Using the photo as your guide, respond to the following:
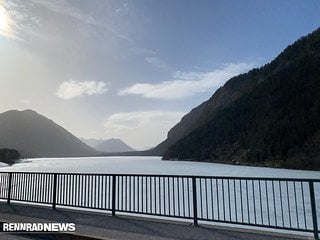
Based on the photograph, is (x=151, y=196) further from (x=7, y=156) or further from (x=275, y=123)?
(x=7, y=156)

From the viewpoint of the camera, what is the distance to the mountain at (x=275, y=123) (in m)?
99.9

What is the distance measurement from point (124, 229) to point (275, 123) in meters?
117

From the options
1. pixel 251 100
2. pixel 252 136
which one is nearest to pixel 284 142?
pixel 252 136

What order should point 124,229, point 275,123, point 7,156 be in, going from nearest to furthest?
point 124,229 → point 275,123 → point 7,156

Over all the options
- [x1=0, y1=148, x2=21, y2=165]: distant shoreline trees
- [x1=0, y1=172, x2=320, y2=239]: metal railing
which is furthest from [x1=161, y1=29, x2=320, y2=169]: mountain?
[x1=0, y1=148, x2=21, y2=165]: distant shoreline trees

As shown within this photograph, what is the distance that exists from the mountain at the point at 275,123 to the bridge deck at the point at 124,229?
280 feet

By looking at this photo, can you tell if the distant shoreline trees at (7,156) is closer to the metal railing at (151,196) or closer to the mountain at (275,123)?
the mountain at (275,123)

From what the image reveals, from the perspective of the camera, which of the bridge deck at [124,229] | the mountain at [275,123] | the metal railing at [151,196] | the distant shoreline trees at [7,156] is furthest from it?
the distant shoreline trees at [7,156]

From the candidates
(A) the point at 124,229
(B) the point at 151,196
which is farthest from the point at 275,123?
(A) the point at 124,229

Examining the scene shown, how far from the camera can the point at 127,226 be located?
8.50m

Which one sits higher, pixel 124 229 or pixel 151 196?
pixel 151 196

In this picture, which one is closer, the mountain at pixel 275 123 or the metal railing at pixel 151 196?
the metal railing at pixel 151 196

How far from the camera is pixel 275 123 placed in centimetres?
11625

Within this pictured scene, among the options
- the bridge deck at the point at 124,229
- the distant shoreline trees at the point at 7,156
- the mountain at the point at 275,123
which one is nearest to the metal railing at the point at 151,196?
the bridge deck at the point at 124,229
